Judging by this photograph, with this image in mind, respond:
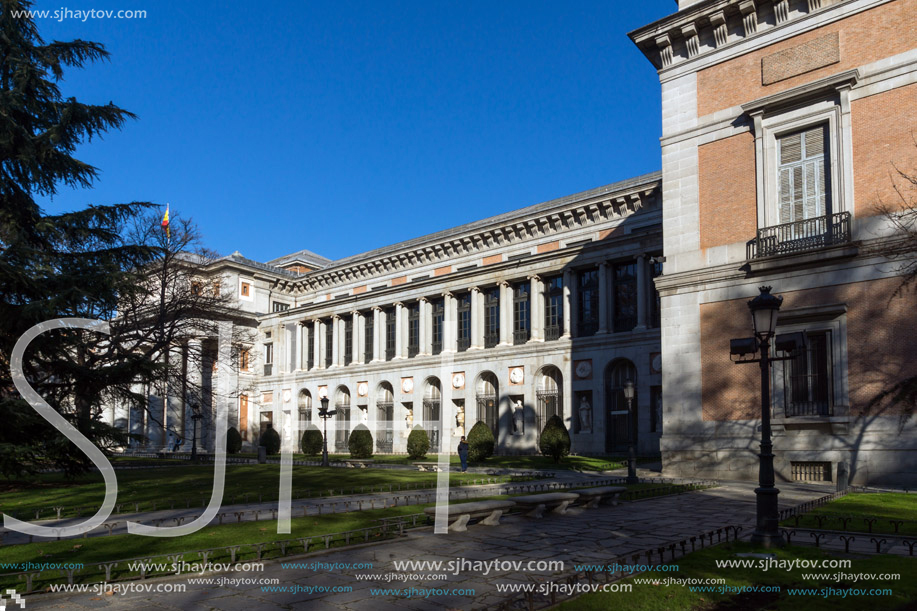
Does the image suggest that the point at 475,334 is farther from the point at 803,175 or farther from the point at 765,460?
the point at 765,460

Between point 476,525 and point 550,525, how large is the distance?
4.67ft

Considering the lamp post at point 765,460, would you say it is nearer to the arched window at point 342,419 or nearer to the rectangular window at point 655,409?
the rectangular window at point 655,409

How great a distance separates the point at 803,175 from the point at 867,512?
1214 centimetres

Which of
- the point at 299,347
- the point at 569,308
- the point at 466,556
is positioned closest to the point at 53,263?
the point at 466,556

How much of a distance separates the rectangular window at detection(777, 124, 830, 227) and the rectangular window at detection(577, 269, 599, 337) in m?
19.7

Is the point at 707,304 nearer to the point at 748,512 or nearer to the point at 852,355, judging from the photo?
the point at 852,355

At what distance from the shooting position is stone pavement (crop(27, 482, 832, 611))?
7.99 m

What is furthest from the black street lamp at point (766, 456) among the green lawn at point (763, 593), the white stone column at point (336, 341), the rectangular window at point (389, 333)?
the white stone column at point (336, 341)

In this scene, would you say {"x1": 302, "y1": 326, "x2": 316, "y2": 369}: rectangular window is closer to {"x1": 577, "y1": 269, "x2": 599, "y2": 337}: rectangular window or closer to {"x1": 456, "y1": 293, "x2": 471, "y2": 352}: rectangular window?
{"x1": 456, "y1": 293, "x2": 471, "y2": 352}: rectangular window

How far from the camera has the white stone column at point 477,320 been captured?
157 feet

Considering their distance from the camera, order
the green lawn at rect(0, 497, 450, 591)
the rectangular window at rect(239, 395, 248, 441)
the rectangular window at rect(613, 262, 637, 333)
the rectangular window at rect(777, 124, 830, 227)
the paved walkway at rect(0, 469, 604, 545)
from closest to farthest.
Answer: the green lawn at rect(0, 497, 450, 591) → the paved walkway at rect(0, 469, 604, 545) → the rectangular window at rect(777, 124, 830, 227) → the rectangular window at rect(613, 262, 637, 333) → the rectangular window at rect(239, 395, 248, 441)

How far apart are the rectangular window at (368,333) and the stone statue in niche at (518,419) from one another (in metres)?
15.7

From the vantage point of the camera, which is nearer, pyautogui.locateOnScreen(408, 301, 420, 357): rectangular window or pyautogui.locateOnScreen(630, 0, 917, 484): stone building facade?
pyautogui.locateOnScreen(630, 0, 917, 484): stone building facade

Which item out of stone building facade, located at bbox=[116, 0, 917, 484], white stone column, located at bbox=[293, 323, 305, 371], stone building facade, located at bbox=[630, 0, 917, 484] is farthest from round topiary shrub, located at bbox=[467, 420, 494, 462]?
white stone column, located at bbox=[293, 323, 305, 371]
